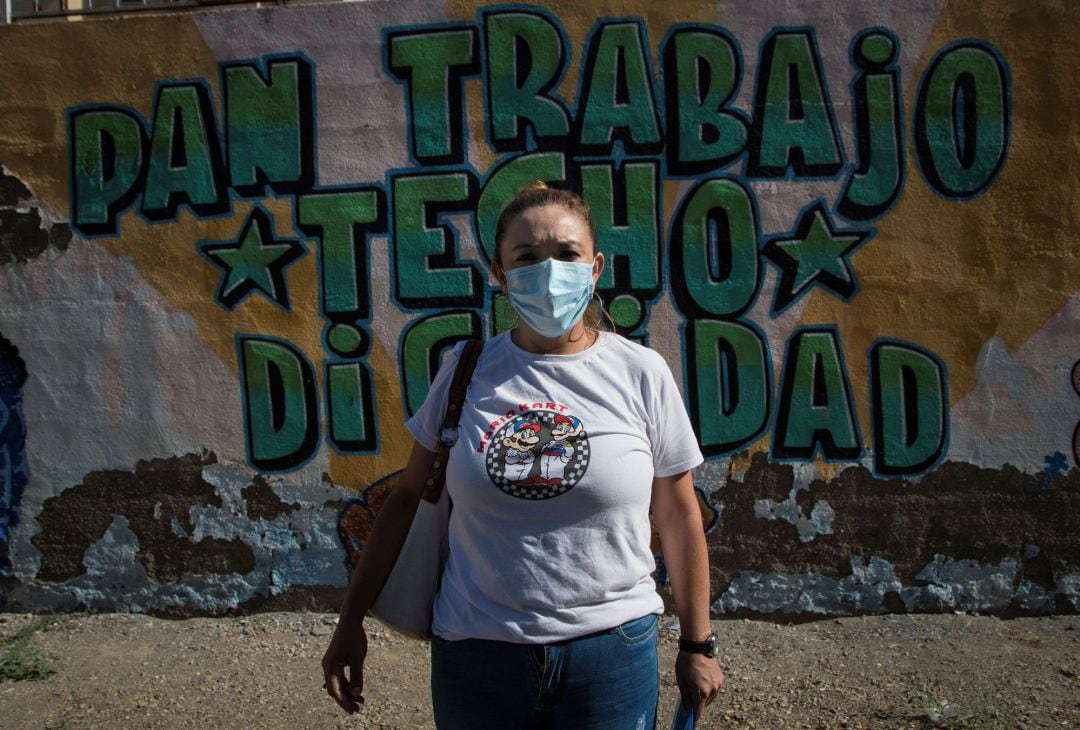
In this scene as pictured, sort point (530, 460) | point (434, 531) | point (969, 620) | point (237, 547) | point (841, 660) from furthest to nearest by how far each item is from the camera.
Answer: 1. point (237, 547)
2. point (969, 620)
3. point (841, 660)
4. point (434, 531)
5. point (530, 460)

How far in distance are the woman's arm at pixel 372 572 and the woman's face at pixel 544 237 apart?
0.47 m

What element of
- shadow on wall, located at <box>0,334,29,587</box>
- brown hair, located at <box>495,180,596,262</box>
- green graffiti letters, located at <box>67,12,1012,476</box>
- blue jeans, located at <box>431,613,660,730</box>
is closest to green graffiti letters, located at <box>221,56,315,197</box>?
green graffiti letters, located at <box>67,12,1012,476</box>

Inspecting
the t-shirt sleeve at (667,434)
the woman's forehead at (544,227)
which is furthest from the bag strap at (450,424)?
the t-shirt sleeve at (667,434)

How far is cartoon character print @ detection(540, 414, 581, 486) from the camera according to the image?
5.83 feet

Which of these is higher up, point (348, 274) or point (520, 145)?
point (520, 145)

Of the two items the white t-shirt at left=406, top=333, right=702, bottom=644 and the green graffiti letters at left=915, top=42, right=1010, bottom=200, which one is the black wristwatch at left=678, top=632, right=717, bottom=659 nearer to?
the white t-shirt at left=406, top=333, right=702, bottom=644

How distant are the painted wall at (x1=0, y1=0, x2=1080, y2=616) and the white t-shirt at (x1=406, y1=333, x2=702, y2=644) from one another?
2550 mm

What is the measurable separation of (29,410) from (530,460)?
3.91 meters

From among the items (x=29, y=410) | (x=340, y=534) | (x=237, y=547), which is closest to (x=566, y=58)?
(x=340, y=534)

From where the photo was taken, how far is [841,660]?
161 inches

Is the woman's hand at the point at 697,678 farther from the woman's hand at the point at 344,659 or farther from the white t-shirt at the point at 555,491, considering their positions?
the woman's hand at the point at 344,659

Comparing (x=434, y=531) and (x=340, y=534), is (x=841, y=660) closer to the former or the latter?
(x=340, y=534)

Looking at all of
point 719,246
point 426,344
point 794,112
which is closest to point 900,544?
point 719,246

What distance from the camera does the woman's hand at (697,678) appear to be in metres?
1.94
